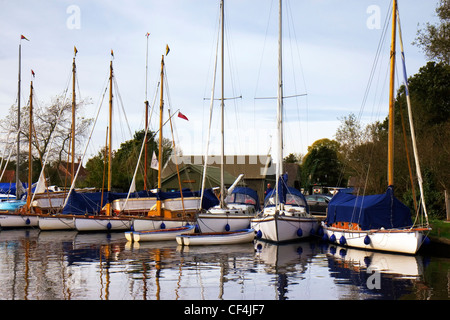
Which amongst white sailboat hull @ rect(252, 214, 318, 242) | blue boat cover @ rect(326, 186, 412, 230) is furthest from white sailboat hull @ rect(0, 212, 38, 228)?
blue boat cover @ rect(326, 186, 412, 230)

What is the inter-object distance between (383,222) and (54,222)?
26092 millimetres

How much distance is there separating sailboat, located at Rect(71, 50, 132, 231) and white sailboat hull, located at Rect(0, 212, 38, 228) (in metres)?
3.39

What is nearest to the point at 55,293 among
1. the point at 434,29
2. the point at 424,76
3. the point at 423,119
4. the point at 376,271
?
the point at 376,271

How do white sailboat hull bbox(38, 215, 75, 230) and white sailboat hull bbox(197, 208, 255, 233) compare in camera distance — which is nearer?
white sailboat hull bbox(197, 208, 255, 233)

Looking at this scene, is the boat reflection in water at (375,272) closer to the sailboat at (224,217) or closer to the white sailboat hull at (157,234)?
the sailboat at (224,217)

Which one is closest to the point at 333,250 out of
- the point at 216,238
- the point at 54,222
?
the point at 216,238

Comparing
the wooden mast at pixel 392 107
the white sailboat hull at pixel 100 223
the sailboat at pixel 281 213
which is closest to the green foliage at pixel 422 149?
the wooden mast at pixel 392 107

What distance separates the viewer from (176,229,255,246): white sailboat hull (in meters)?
28.9

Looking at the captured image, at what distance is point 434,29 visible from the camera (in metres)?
39.5

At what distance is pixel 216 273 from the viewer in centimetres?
2016

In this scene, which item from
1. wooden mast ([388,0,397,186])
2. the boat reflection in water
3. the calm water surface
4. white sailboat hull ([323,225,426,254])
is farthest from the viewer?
wooden mast ([388,0,397,186])

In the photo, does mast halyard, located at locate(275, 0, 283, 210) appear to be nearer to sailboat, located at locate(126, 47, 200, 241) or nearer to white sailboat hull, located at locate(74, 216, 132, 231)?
sailboat, located at locate(126, 47, 200, 241)
